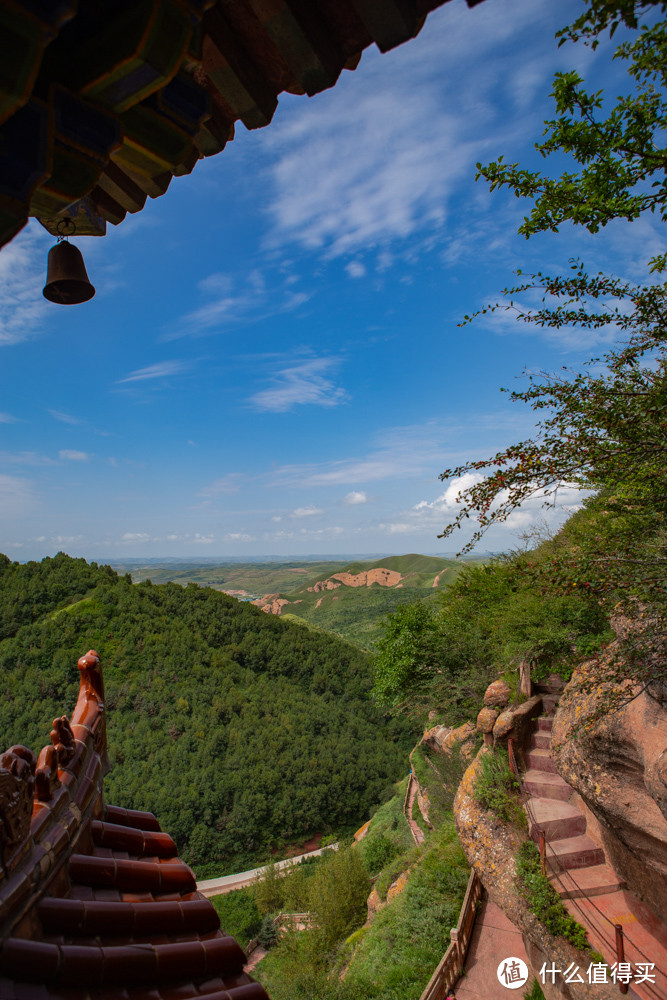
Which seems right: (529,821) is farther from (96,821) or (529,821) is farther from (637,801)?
(96,821)

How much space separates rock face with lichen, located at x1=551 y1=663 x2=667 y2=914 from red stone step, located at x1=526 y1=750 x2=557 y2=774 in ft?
8.57

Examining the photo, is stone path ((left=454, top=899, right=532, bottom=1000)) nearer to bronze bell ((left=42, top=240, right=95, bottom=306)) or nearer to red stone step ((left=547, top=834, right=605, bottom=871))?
red stone step ((left=547, top=834, right=605, bottom=871))

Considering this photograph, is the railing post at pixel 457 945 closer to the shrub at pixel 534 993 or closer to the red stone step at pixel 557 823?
the shrub at pixel 534 993

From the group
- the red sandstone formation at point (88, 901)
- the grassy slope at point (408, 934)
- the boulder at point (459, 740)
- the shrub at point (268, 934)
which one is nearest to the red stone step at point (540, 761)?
→ the grassy slope at point (408, 934)

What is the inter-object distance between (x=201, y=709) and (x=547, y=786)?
1504 inches

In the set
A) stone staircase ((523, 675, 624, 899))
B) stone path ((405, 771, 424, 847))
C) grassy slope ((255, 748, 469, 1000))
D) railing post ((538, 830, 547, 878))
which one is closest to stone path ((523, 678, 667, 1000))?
stone staircase ((523, 675, 624, 899))

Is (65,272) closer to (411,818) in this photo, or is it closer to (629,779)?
(629,779)

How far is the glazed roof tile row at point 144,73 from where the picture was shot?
3.91 ft

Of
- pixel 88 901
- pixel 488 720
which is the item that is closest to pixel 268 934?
pixel 488 720

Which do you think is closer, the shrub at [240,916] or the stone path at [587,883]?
the stone path at [587,883]

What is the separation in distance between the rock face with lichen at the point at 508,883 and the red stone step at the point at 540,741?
112cm

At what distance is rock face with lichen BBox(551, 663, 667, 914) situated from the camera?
21.9ft

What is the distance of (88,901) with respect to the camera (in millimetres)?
2180

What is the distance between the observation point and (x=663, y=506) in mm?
4906
